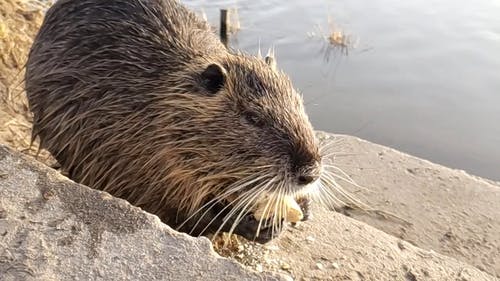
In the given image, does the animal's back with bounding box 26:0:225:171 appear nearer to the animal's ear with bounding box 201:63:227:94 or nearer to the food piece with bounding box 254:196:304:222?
the animal's ear with bounding box 201:63:227:94

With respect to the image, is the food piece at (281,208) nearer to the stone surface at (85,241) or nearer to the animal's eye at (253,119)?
the animal's eye at (253,119)

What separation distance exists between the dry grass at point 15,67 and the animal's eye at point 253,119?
4.48ft

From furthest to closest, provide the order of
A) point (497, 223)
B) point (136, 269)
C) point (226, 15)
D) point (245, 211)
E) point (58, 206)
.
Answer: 1. point (226, 15)
2. point (497, 223)
3. point (245, 211)
4. point (58, 206)
5. point (136, 269)

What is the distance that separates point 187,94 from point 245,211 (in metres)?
0.51

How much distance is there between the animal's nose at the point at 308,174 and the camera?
2311 mm

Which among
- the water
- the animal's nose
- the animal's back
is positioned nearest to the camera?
the animal's nose

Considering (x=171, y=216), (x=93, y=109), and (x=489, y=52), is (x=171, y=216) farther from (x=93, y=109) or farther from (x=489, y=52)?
(x=489, y=52)

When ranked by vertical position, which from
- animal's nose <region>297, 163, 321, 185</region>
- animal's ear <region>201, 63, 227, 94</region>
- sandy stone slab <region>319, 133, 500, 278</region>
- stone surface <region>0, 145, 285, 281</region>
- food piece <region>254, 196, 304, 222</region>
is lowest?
sandy stone slab <region>319, 133, 500, 278</region>

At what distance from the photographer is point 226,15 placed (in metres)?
8.12

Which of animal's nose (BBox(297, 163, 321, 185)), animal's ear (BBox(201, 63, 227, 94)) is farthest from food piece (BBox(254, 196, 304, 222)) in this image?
animal's ear (BBox(201, 63, 227, 94))

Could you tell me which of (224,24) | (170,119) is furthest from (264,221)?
(224,24)

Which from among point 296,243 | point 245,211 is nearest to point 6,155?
point 245,211

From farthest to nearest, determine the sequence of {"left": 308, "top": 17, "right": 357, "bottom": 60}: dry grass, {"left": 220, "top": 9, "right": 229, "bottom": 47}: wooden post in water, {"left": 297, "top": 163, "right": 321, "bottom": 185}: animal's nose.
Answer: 1. {"left": 220, "top": 9, "right": 229, "bottom": 47}: wooden post in water
2. {"left": 308, "top": 17, "right": 357, "bottom": 60}: dry grass
3. {"left": 297, "top": 163, "right": 321, "bottom": 185}: animal's nose

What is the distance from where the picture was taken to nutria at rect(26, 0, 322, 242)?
2457 millimetres
